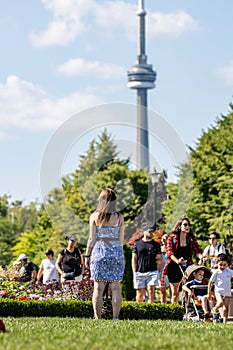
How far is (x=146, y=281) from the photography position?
→ 18859 millimetres

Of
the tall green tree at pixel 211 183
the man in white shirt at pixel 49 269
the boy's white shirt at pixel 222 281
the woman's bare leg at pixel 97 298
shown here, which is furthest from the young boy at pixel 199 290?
the tall green tree at pixel 211 183

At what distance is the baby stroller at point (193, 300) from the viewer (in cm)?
1742

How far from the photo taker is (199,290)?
1772 centimetres

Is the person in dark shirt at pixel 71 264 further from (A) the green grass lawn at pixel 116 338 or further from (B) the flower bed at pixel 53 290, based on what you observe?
(A) the green grass lawn at pixel 116 338

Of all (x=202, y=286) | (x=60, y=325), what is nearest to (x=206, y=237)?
(x=202, y=286)

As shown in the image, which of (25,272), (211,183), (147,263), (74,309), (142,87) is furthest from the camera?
(142,87)

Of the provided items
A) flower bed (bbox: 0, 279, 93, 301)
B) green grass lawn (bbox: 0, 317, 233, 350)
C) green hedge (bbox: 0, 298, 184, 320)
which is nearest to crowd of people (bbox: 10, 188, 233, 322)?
flower bed (bbox: 0, 279, 93, 301)

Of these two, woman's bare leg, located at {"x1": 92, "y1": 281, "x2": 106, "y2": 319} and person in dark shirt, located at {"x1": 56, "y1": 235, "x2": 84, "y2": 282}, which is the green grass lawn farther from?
person in dark shirt, located at {"x1": 56, "y1": 235, "x2": 84, "y2": 282}

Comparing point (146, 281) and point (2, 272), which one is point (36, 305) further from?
point (2, 272)

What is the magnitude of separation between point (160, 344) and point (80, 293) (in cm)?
1089

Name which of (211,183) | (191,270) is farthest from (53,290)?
(211,183)

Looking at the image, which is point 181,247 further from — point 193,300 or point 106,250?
point 106,250

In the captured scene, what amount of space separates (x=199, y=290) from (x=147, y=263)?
1429mm

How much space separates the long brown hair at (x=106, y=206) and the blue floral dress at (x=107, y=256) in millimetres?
142
